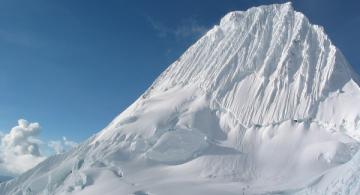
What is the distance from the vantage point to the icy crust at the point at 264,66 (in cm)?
9662

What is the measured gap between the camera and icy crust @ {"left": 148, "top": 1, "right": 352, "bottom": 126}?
96.6m

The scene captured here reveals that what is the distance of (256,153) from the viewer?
87.7 m

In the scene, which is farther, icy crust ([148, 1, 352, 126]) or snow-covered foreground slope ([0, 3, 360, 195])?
icy crust ([148, 1, 352, 126])

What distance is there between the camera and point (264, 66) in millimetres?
102312

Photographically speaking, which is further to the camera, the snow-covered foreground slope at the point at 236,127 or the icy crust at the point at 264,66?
the icy crust at the point at 264,66

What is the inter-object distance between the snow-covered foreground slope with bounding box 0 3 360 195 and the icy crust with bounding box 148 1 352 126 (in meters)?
0.23

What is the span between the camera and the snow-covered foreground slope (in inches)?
3157

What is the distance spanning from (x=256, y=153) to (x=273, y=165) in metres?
4.66

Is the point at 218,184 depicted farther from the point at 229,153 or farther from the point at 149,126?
the point at 149,126

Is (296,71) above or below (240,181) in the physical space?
above

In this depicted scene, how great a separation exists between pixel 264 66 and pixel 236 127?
51.7 ft

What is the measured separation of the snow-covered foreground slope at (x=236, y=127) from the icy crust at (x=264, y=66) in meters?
0.23

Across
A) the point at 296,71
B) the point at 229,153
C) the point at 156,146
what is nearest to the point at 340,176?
the point at 229,153

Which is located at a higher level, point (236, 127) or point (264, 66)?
point (264, 66)
